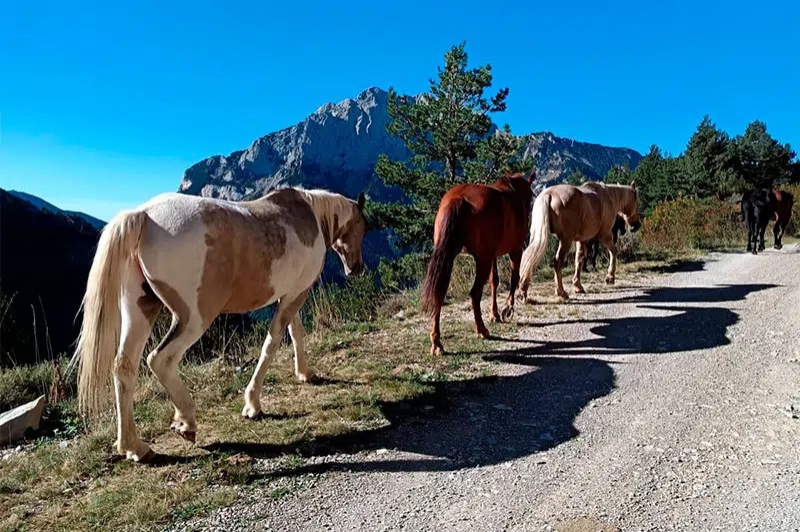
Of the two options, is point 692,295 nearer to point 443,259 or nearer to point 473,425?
point 443,259

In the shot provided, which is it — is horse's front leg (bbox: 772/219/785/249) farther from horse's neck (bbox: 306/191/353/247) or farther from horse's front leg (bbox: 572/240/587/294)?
horse's neck (bbox: 306/191/353/247)

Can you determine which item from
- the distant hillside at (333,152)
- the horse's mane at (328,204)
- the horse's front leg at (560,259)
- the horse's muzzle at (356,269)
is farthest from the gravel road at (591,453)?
the distant hillside at (333,152)

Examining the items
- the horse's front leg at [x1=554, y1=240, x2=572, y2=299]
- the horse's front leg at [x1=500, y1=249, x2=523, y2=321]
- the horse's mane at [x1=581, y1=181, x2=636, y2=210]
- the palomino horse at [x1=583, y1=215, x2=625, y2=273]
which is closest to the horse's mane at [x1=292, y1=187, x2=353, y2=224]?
the horse's front leg at [x1=500, y1=249, x2=523, y2=321]

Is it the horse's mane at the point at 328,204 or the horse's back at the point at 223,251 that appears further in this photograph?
the horse's mane at the point at 328,204

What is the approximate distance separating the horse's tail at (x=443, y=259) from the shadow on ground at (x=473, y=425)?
3.49 feet

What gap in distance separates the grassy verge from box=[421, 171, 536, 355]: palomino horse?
60 centimetres

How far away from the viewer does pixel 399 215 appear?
16.2 m

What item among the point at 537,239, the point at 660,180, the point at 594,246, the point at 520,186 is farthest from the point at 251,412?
the point at 660,180

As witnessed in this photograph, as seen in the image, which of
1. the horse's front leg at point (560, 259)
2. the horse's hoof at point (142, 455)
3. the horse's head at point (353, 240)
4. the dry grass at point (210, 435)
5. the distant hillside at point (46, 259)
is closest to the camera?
the dry grass at point (210, 435)

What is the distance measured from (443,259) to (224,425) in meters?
2.86

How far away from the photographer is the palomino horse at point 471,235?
556 centimetres

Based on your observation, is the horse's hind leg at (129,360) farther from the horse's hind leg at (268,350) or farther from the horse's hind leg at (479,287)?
the horse's hind leg at (479,287)

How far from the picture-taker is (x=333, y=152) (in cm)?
16650

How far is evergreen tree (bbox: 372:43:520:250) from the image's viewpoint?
52.0ft
